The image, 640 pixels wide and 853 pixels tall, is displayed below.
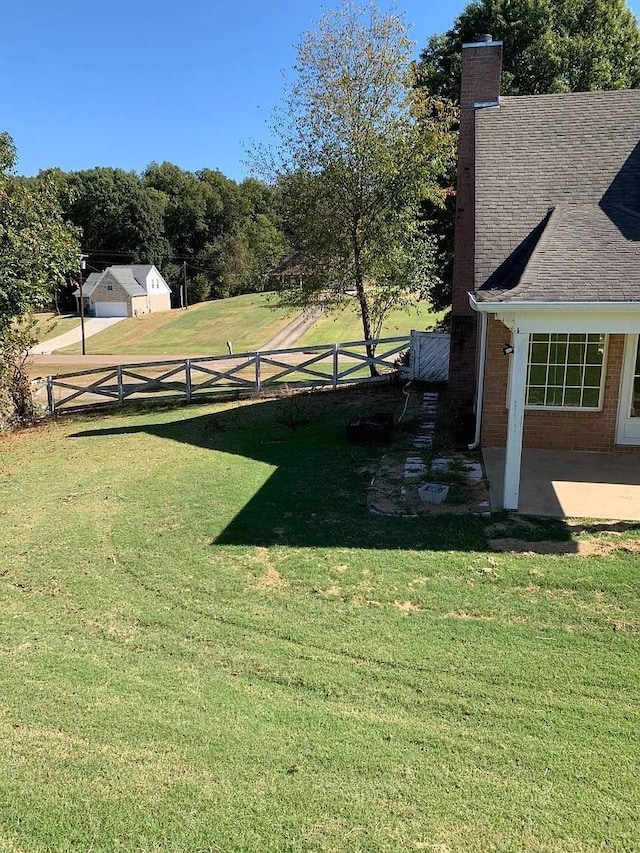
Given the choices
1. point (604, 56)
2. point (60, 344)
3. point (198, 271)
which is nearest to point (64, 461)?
point (604, 56)

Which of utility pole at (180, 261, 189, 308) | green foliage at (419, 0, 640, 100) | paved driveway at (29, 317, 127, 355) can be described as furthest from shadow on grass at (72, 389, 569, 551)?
utility pole at (180, 261, 189, 308)

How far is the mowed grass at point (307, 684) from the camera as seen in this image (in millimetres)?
3482

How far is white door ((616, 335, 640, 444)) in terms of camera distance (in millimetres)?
9578

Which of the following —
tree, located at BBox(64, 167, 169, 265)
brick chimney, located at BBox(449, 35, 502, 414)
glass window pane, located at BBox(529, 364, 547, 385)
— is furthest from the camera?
tree, located at BBox(64, 167, 169, 265)

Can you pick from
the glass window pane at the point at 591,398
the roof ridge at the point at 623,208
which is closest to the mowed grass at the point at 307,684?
the glass window pane at the point at 591,398

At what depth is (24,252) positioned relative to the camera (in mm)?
13195

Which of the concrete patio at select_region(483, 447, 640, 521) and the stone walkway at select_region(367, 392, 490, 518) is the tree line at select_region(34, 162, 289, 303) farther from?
the concrete patio at select_region(483, 447, 640, 521)

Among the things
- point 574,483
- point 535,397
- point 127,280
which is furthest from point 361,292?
point 127,280

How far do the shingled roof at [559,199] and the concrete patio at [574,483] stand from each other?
8.59 ft

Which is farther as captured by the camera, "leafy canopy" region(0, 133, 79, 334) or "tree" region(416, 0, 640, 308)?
"tree" region(416, 0, 640, 308)

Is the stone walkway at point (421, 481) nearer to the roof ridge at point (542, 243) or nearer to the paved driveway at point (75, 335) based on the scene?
the roof ridge at point (542, 243)

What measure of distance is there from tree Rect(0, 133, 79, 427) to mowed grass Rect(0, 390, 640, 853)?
673 centimetres

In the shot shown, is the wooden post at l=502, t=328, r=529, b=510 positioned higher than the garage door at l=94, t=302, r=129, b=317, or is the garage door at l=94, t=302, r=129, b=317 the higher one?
the wooden post at l=502, t=328, r=529, b=510

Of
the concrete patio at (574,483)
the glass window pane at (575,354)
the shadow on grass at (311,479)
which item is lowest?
the shadow on grass at (311,479)
